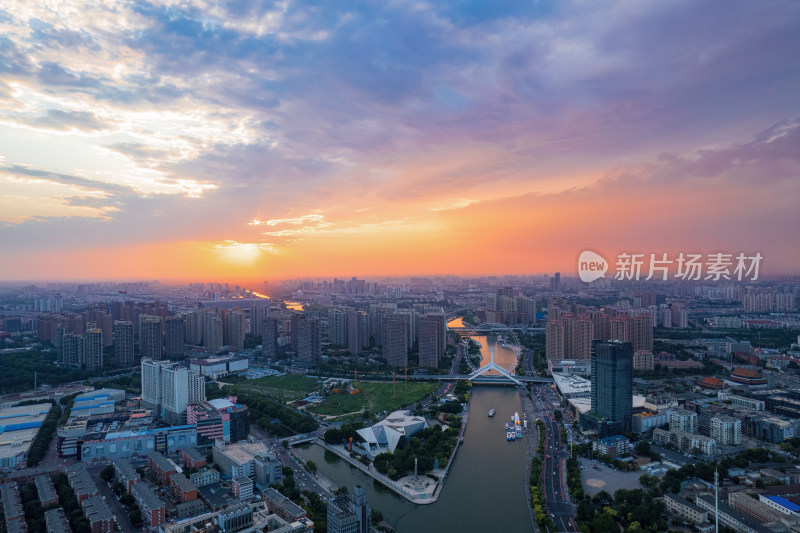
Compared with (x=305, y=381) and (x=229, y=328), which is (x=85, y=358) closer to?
(x=229, y=328)

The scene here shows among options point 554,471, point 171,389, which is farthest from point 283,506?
point 171,389

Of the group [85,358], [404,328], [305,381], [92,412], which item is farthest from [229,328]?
[92,412]

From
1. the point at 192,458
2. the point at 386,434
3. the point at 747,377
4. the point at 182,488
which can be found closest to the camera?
the point at 182,488

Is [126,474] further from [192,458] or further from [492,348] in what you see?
[492,348]

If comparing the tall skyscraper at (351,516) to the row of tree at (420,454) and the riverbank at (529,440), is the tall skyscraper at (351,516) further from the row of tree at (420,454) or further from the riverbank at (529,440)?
the riverbank at (529,440)

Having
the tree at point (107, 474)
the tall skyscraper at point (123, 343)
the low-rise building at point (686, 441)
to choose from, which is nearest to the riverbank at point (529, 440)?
the low-rise building at point (686, 441)

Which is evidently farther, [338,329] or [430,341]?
[338,329]

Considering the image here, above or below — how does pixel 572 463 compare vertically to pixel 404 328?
below
